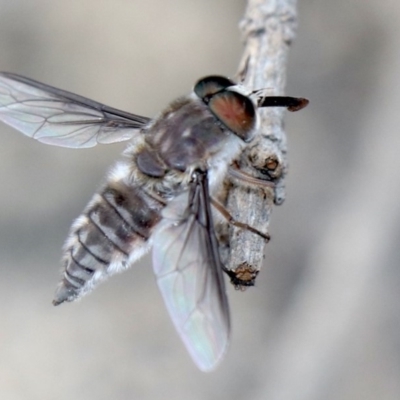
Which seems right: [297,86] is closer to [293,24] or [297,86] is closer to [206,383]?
[293,24]

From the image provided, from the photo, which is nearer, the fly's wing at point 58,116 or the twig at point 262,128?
the twig at point 262,128

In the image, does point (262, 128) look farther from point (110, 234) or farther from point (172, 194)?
point (110, 234)

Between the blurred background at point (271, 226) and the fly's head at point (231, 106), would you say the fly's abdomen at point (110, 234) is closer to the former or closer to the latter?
the fly's head at point (231, 106)

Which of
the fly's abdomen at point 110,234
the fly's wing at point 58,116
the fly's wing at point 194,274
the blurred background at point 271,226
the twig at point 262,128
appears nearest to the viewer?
the fly's wing at point 194,274

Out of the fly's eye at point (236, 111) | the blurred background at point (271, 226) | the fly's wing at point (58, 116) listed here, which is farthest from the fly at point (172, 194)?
the blurred background at point (271, 226)

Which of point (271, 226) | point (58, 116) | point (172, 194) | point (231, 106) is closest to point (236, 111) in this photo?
point (231, 106)

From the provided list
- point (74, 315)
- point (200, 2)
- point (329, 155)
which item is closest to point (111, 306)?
point (74, 315)
